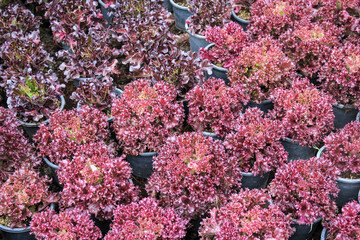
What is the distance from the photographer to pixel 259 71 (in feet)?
12.9

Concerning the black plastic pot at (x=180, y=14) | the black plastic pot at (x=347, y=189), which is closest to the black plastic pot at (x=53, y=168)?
the black plastic pot at (x=347, y=189)

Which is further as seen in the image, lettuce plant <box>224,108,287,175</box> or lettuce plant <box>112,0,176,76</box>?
lettuce plant <box>112,0,176,76</box>

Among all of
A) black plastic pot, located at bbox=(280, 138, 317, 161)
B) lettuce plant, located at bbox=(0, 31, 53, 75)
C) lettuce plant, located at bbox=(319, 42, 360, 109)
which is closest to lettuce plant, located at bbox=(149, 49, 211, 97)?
black plastic pot, located at bbox=(280, 138, 317, 161)

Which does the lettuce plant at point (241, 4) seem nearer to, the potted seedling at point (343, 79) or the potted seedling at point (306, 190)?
the potted seedling at point (343, 79)

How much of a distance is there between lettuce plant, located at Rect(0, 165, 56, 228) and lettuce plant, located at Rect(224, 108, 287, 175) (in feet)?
5.58

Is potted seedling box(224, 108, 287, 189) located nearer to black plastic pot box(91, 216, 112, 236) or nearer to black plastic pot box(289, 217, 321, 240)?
black plastic pot box(289, 217, 321, 240)

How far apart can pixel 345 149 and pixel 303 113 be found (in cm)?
50

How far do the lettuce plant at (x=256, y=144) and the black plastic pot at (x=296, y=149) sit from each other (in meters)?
0.43

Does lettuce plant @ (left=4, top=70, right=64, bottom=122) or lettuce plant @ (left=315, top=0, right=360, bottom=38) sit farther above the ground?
lettuce plant @ (left=315, top=0, right=360, bottom=38)

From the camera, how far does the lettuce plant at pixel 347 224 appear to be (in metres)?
2.84

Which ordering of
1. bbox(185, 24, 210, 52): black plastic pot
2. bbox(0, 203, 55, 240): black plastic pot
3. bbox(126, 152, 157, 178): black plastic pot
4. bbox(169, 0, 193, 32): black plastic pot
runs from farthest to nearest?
bbox(169, 0, 193, 32): black plastic pot
bbox(185, 24, 210, 52): black plastic pot
bbox(126, 152, 157, 178): black plastic pot
bbox(0, 203, 55, 240): black plastic pot

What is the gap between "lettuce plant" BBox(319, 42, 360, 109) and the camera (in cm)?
389

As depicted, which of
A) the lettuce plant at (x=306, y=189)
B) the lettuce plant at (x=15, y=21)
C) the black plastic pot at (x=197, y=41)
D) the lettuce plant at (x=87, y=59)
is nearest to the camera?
the lettuce plant at (x=306, y=189)

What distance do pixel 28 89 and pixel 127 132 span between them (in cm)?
131
